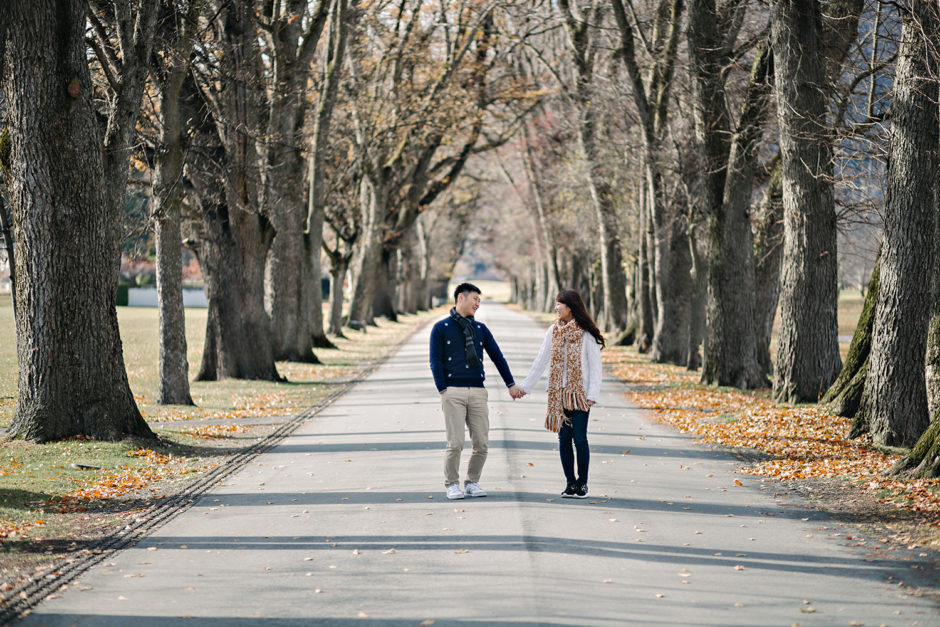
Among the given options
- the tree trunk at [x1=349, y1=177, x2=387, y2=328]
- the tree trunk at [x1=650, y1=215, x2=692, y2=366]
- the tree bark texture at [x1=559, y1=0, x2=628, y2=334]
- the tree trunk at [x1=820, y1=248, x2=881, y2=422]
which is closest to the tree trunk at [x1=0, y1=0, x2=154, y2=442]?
the tree trunk at [x1=820, y1=248, x2=881, y2=422]

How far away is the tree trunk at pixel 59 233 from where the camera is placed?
11.9 metres

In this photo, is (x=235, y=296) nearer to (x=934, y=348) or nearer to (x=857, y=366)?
(x=857, y=366)

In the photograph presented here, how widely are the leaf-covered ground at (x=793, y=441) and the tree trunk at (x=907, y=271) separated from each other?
594 millimetres

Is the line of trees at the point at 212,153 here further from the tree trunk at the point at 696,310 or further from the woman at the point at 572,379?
the tree trunk at the point at 696,310

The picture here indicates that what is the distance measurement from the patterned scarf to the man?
15.2 inches

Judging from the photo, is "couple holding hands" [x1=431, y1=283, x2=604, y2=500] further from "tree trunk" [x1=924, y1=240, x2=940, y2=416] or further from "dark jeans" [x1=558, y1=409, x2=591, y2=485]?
"tree trunk" [x1=924, y1=240, x2=940, y2=416]

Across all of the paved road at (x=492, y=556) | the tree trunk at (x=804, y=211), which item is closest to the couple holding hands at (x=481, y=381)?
the paved road at (x=492, y=556)

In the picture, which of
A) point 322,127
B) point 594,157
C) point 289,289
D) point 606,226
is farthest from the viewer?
point 606,226

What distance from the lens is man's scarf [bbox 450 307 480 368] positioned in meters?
9.64

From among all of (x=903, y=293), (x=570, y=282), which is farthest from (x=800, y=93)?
(x=570, y=282)

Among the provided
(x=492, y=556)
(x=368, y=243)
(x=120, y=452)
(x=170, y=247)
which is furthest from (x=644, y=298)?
(x=492, y=556)

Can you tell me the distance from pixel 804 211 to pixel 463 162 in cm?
2759

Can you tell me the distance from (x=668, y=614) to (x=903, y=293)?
8004 millimetres

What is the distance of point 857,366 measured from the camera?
597 inches
